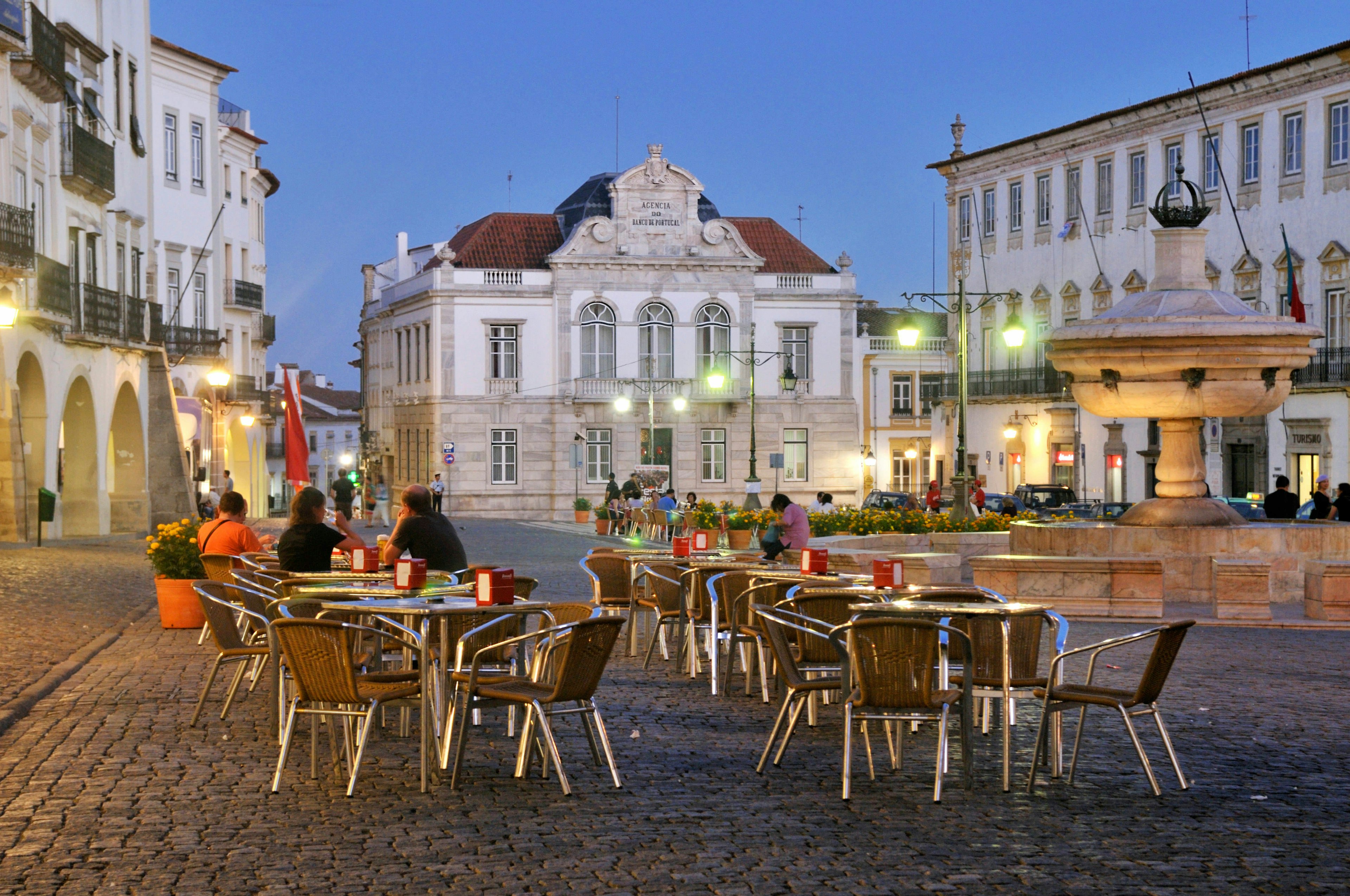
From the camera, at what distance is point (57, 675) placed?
13375 millimetres

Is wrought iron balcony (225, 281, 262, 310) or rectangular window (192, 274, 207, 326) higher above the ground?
wrought iron balcony (225, 281, 262, 310)

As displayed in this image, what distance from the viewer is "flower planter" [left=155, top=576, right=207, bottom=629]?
16.8m

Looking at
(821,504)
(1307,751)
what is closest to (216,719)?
(1307,751)

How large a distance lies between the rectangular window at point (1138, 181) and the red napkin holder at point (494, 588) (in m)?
44.1

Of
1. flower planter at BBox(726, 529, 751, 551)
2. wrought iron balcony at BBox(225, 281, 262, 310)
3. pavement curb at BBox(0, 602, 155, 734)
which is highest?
wrought iron balcony at BBox(225, 281, 262, 310)

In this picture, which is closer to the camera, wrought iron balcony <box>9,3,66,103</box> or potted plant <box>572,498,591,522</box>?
wrought iron balcony <box>9,3,66,103</box>

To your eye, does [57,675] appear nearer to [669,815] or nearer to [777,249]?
[669,815]

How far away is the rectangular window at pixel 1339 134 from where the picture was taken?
4359 cm

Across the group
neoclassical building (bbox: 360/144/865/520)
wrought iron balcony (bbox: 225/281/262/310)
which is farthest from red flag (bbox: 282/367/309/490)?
neoclassical building (bbox: 360/144/865/520)

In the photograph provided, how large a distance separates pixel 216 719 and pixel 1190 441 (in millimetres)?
12003

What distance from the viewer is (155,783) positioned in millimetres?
9062

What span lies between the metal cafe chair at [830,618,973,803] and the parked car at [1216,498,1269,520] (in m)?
17.6

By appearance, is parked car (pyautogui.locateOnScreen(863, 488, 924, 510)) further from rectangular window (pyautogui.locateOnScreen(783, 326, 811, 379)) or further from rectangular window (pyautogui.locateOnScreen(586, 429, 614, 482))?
rectangular window (pyautogui.locateOnScreen(783, 326, 811, 379))

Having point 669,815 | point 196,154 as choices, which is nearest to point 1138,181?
point 196,154
